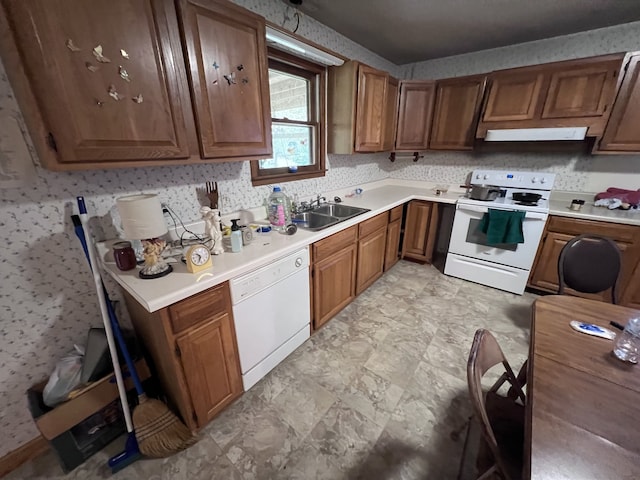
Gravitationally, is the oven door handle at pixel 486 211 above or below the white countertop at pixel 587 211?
below

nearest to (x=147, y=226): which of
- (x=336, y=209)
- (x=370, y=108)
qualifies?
(x=336, y=209)

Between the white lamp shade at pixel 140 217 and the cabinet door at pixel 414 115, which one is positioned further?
the cabinet door at pixel 414 115

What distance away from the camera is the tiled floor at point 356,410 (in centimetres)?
122

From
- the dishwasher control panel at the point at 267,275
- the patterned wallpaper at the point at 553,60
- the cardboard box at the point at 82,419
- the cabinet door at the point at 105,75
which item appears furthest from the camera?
the patterned wallpaper at the point at 553,60

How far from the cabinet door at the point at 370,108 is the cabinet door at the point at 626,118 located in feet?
6.11

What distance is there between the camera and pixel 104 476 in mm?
1196

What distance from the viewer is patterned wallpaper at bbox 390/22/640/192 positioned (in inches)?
88.8

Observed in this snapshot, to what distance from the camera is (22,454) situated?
1.25 metres

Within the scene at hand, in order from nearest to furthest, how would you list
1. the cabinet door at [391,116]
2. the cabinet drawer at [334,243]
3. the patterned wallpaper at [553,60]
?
the cabinet drawer at [334,243]
the patterned wallpaper at [553,60]
the cabinet door at [391,116]

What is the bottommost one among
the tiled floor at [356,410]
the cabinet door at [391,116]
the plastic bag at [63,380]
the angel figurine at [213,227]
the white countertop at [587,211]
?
the tiled floor at [356,410]

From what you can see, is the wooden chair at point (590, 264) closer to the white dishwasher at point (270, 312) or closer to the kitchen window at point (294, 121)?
the white dishwasher at point (270, 312)

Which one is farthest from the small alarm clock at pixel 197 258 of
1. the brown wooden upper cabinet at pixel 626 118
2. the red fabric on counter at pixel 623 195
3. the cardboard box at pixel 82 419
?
the red fabric on counter at pixel 623 195

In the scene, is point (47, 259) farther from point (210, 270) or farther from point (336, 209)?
point (336, 209)

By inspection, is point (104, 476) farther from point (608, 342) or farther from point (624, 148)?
point (624, 148)
